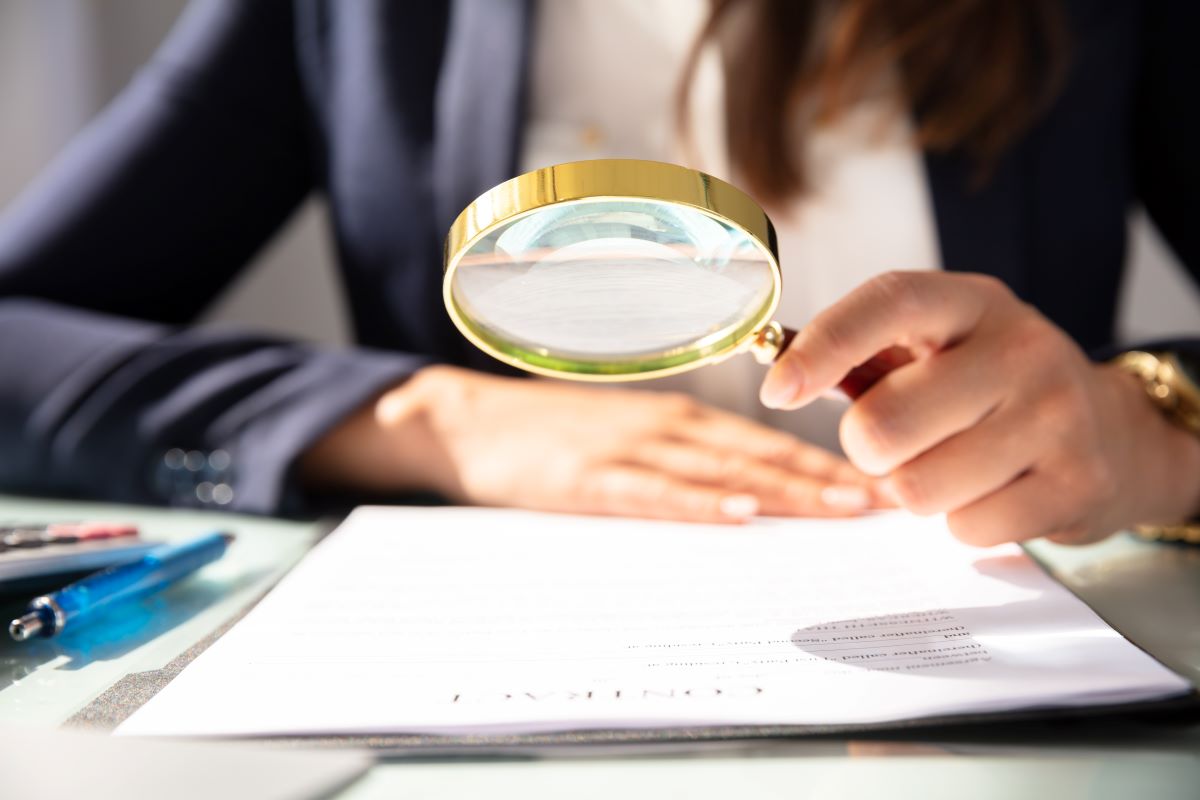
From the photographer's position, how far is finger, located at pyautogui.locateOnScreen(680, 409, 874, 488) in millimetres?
708

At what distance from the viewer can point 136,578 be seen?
0.53 m

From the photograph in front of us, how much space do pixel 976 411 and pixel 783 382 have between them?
135 millimetres

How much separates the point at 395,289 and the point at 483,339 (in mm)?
636

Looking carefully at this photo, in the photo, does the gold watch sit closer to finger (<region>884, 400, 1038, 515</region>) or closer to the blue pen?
finger (<region>884, 400, 1038, 515</region>)

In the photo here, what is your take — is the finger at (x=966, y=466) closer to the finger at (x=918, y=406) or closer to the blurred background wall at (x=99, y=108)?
the finger at (x=918, y=406)

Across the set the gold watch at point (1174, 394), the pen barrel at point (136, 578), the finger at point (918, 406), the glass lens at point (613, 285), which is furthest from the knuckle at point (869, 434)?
the pen barrel at point (136, 578)

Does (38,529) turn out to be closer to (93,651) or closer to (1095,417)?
(93,651)

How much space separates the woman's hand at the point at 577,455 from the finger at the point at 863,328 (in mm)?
184

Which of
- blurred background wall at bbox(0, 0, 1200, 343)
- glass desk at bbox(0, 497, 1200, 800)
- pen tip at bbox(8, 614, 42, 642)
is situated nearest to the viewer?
glass desk at bbox(0, 497, 1200, 800)

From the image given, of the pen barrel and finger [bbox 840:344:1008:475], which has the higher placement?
finger [bbox 840:344:1008:475]

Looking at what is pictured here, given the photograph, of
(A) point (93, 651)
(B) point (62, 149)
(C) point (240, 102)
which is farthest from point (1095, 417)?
(B) point (62, 149)

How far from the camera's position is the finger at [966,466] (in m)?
0.53

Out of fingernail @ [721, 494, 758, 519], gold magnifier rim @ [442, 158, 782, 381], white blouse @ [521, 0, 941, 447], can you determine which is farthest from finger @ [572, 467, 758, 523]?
white blouse @ [521, 0, 941, 447]

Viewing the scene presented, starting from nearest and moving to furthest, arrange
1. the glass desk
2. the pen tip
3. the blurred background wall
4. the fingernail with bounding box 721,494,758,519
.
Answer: the glass desk → the pen tip → the fingernail with bounding box 721,494,758,519 → the blurred background wall
